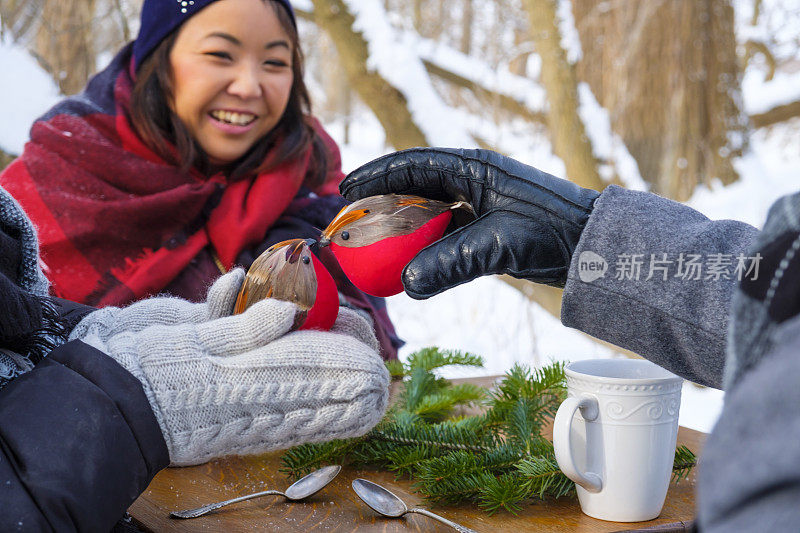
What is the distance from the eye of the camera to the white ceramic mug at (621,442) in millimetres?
771

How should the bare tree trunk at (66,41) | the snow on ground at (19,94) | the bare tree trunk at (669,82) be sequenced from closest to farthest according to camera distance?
the snow on ground at (19,94) → the bare tree trunk at (66,41) → the bare tree trunk at (669,82)

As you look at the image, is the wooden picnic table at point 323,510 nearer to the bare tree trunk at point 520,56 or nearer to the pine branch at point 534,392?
the pine branch at point 534,392

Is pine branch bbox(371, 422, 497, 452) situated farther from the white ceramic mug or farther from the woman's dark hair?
the woman's dark hair

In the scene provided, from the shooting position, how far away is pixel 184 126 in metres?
1.78

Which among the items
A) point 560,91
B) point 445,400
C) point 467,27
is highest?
point 467,27

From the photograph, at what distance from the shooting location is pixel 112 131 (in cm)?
184

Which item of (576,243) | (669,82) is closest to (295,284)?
(576,243)

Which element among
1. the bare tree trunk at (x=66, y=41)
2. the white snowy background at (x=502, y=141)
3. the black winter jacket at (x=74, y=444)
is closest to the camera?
the black winter jacket at (x=74, y=444)

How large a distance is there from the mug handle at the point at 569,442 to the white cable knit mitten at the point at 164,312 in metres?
0.45

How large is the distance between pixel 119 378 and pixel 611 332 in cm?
53

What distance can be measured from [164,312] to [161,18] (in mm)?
1070

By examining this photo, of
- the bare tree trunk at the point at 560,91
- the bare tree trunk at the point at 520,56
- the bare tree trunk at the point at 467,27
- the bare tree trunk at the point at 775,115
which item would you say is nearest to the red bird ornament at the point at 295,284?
the bare tree trunk at the point at 560,91

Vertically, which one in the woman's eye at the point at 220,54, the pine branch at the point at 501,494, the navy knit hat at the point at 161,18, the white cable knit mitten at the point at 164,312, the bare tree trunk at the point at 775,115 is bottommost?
the pine branch at the point at 501,494

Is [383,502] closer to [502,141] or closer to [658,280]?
[658,280]
